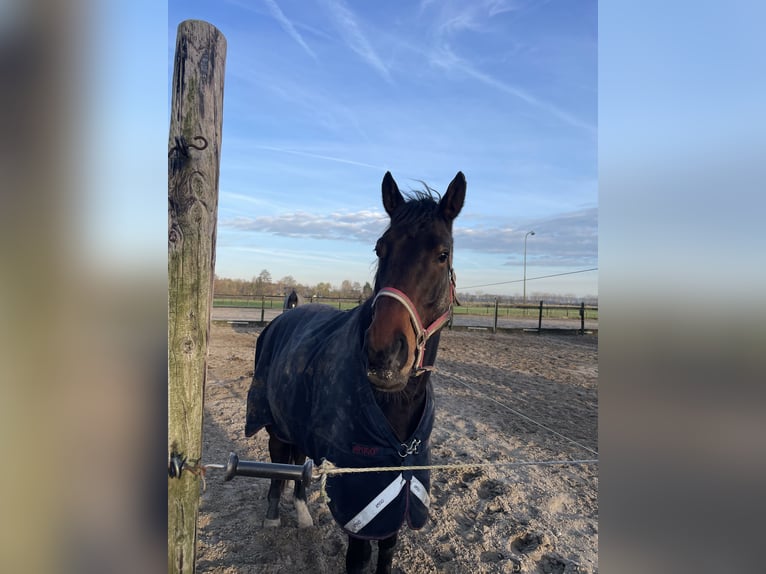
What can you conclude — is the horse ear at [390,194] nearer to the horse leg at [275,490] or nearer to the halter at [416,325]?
the halter at [416,325]

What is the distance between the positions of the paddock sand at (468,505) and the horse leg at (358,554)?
67cm

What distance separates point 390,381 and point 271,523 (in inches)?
98.4

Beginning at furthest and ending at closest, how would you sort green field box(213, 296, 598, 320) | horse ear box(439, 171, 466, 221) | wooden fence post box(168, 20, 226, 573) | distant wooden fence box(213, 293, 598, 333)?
green field box(213, 296, 598, 320), distant wooden fence box(213, 293, 598, 333), horse ear box(439, 171, 466, 221), wooden fence post box(168, 20, 226, 573)

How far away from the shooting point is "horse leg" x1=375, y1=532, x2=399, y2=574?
103 inches

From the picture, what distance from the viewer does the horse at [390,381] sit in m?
2.02

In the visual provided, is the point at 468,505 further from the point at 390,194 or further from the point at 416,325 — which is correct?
the point at 390,194

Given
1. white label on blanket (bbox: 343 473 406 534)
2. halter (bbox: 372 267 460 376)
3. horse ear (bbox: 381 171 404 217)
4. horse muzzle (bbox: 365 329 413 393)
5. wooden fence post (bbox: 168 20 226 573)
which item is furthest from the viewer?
horse ear (bbox: 381 171 404 217)

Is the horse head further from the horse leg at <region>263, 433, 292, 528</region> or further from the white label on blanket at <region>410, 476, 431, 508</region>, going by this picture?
the horse leg at <region>263, 433, 292, 528</region>

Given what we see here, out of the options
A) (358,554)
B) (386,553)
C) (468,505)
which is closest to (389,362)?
(358,554)

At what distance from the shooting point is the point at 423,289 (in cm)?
215

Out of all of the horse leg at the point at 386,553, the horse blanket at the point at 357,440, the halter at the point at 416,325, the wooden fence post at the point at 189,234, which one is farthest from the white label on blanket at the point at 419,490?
the wooden fence post at the point at 189,234

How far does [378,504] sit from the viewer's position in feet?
7.49

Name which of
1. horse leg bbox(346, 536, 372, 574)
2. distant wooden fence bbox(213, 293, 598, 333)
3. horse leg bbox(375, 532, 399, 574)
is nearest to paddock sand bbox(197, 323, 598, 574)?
horse leg bbox(375, 532, 399, 574)
